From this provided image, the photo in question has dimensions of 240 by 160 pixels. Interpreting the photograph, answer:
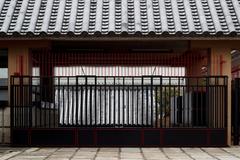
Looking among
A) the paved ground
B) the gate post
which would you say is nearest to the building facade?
the gate post

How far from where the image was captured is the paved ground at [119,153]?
12.1m

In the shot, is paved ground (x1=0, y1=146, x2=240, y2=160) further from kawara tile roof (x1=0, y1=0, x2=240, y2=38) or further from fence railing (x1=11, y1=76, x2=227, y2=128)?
kawara tile roof (x1=0, y1=0, x2=240, y2=38)

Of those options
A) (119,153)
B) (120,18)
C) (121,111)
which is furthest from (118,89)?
(119,153)

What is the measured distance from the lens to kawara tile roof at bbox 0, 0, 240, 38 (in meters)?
14.7

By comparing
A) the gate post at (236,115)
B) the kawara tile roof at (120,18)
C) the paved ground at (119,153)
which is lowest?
the paved ground at (119,153)

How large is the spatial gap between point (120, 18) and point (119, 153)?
4.33 metres

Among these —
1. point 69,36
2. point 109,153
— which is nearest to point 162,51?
point 69,36

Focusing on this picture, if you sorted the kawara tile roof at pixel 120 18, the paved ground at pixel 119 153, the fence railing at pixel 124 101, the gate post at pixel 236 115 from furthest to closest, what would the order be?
1. the gate post at pixel 236 115
2. the fence railing at pixel 124 101
3. the kawara tile roof at pixel 120 18
4. the paved ground at pixel 119 153

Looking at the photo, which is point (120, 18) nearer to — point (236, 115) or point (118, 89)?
point (118, 89)

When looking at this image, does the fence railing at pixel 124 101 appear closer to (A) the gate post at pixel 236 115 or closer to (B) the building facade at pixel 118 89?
(B) the building facade at pixel 118 89

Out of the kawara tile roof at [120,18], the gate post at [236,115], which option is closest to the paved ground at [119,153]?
the gate post at [236,115]

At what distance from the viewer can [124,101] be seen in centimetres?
1514

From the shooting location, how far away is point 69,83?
49.5ft

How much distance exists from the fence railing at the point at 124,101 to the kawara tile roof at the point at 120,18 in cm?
130
